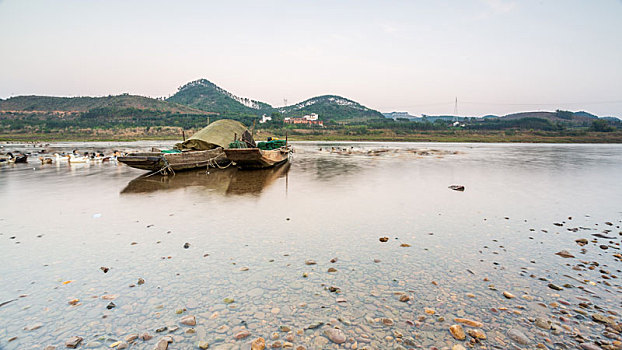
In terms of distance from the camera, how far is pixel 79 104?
Answer: 151250mm

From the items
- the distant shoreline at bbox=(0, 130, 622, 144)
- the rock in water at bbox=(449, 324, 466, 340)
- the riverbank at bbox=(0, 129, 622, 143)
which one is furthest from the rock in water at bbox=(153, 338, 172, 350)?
the riverbank at bbox=(0, 129, 622, 143)

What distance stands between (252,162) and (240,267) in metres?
16.5

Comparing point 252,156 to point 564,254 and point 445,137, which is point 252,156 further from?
point 445,137

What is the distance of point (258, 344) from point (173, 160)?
18.2 meters

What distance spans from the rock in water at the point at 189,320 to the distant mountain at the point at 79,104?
15782 centimetres

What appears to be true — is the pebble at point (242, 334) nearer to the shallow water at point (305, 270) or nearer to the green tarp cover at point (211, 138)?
the shallow water at point (305, 270)

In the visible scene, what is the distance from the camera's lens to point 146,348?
3686 mm

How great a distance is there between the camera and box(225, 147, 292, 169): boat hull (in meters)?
20.3

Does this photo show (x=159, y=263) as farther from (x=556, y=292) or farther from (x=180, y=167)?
(x=180, y=167)

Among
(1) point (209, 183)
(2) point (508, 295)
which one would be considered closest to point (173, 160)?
(1) point (209, 183)

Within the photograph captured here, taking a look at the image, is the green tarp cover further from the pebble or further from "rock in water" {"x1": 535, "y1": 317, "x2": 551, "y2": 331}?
"rock in water" {"x1": 535, "y1": 317, "x2": 551, "y2": 331}

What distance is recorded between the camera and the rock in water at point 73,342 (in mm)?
3693

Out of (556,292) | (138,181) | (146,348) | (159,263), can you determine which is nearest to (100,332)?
(146,348)

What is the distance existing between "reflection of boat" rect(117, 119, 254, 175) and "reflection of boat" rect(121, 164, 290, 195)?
2.33ft
